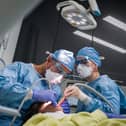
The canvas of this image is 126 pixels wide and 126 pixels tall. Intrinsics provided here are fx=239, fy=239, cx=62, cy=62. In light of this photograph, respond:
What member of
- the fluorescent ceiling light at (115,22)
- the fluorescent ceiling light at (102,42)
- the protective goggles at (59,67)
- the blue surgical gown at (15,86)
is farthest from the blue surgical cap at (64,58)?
the fluorescent ceiling light at (115,22)

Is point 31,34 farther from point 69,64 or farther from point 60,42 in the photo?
point 69,64

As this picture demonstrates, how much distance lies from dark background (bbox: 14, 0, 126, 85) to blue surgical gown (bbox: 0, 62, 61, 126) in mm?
1873

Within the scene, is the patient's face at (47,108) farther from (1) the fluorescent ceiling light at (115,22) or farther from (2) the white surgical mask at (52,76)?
(1) the fluorescent ceiling light at (115,22)

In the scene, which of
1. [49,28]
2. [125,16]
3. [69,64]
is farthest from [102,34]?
[69,64]

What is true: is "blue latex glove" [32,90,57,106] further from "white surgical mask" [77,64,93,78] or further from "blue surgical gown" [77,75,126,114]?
"white surgical mask" [77,64,93,78]

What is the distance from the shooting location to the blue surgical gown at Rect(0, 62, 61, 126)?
136 centimetres

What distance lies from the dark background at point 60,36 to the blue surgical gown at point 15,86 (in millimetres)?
1873

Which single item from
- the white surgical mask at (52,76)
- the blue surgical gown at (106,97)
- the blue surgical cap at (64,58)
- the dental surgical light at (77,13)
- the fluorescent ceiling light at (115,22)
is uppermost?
the fluorescent ceiling light at (115,22)

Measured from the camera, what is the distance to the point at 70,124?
0.71 meters

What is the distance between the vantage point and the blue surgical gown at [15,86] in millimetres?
1355

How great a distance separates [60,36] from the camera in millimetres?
3736

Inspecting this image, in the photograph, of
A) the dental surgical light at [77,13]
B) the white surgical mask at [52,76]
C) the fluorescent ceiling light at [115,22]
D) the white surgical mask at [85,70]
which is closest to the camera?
the dental surgical light at [77,13]

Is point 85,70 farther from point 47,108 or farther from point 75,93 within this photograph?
point 47,108

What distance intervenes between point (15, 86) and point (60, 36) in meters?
2.45
